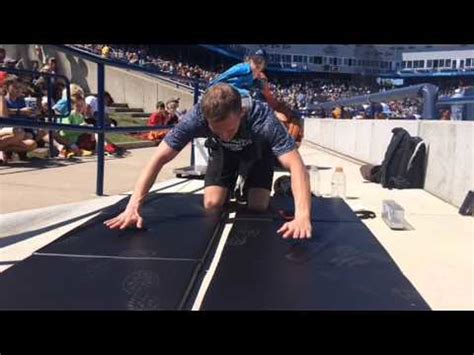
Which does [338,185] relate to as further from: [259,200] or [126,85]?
[126,85]

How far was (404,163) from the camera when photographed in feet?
18.4

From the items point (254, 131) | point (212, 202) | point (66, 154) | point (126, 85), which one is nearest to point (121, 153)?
point (66, 154)

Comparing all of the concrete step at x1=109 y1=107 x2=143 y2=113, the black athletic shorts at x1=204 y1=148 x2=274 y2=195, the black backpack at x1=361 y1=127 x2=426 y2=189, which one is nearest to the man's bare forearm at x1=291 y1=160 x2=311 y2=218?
the black athletic shorts at x1=204 y1=148 x2=274 y2=195

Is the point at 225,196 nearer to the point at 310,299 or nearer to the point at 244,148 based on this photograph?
the point at 244,148

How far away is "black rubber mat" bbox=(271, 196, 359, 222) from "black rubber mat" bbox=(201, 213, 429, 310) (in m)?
0.48

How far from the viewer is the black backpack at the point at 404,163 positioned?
17.9 ft

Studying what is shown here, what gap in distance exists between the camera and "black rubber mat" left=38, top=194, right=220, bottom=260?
262 cm

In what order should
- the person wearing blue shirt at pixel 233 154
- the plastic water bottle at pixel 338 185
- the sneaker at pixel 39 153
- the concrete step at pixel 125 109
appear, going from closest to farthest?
the person wearing blue shirt at pixel 233 154
the plastic water bottle at pixel 338 185
the sneaker at pixel 39 153
the concrete step at pixel 125 109

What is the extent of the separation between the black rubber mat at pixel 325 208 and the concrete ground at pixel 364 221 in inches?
8.6

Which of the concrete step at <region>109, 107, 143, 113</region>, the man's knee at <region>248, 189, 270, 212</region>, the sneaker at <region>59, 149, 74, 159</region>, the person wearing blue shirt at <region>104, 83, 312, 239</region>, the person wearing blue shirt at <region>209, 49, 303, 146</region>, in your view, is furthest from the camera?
the concrete step at <region>109, 107, 143, 113</region>

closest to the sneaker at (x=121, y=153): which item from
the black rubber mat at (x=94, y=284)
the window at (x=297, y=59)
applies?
the black rubber mat at (x=94, y=284)

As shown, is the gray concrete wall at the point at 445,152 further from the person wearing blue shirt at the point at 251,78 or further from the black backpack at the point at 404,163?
the person wearing blue shirt at the point at 251,78

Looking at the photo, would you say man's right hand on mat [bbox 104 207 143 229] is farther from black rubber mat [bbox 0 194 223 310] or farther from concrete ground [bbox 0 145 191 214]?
concrete ground [bbox 0 145 191 214]
